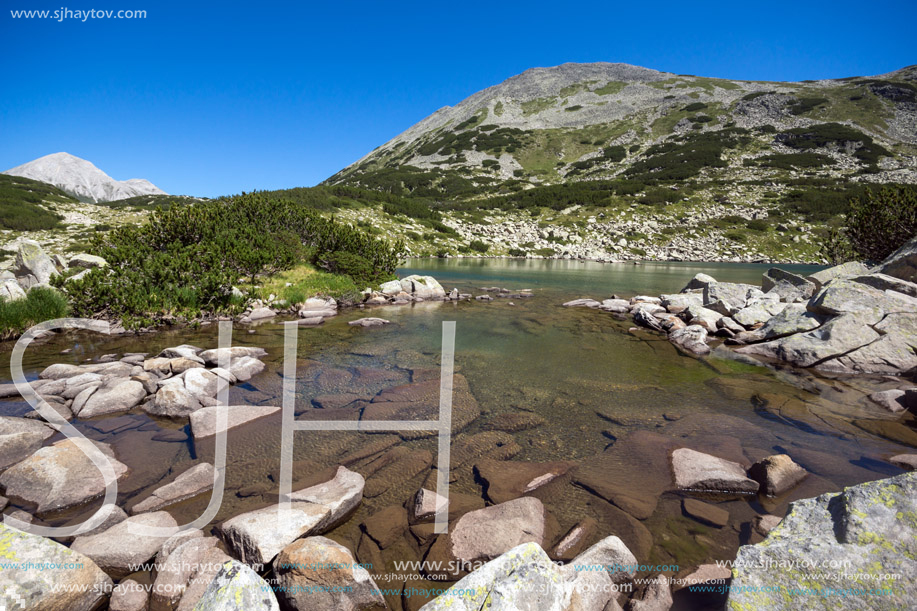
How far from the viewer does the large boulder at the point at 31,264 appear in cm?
1362

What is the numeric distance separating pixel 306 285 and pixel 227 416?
12685 mm

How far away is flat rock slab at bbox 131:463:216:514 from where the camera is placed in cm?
439

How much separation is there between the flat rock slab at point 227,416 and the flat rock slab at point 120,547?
2.28m

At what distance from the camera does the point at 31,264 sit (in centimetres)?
1364

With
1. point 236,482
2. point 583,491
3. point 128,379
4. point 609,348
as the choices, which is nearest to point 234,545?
point 236,482

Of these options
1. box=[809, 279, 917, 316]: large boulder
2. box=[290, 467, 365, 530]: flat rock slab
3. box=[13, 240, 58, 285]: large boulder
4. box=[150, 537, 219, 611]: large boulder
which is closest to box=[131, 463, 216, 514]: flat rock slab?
box=[150, 537, 219, 611]: large boulder

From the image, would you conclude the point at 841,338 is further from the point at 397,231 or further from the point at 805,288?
the point at 397,231

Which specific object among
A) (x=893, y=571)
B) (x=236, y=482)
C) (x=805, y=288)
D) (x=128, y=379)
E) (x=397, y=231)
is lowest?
(x=236, y=482)

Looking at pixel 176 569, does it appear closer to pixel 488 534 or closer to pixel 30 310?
pixel 488 534

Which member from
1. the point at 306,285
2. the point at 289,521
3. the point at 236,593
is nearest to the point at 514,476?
the point at 289,521

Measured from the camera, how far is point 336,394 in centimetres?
798

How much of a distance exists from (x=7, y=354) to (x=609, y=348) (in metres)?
16.7

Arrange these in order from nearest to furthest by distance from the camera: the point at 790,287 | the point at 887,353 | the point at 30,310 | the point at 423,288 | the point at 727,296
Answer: the point at 887,353 < the point at 30,310 < the point at 790,287 < the point at 727,296 < the point at 423,288

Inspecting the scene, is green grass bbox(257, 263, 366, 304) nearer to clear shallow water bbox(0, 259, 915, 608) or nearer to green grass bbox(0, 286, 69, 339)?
clear shallow water bbox(0, 259, 915, 608)
